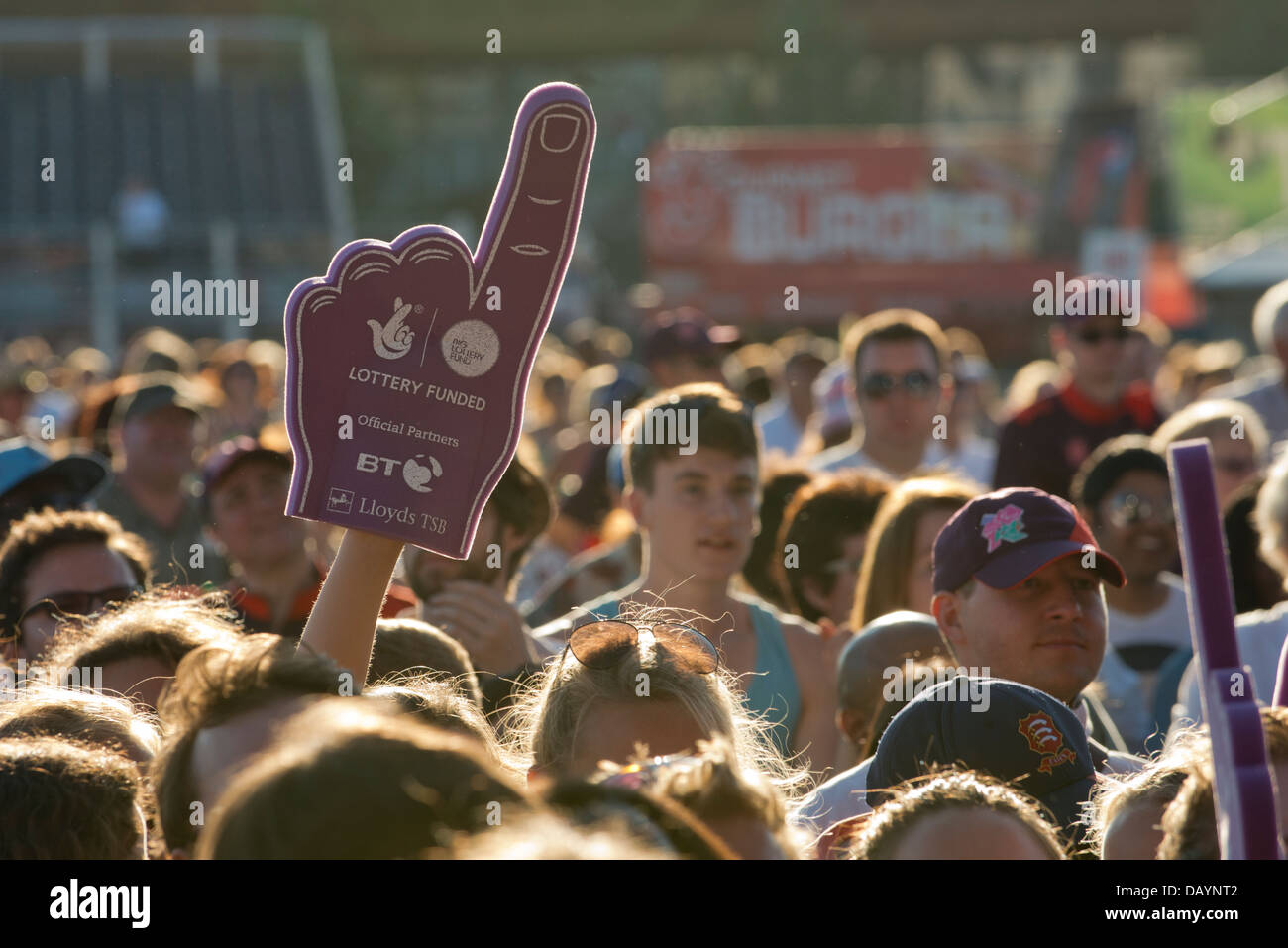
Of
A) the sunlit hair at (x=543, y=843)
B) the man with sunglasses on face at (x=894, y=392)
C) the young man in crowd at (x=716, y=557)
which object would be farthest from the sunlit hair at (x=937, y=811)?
the man with sunglasses on face at (x=894, y=392)

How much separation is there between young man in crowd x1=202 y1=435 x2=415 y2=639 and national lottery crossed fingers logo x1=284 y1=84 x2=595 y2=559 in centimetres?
164

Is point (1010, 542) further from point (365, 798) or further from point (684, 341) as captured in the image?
point (684, 341)

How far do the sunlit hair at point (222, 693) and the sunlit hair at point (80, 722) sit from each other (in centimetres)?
39

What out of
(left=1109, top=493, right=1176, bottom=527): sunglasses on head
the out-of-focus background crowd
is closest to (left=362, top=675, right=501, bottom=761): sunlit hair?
the out-of-focus background crowd

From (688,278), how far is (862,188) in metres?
2.39

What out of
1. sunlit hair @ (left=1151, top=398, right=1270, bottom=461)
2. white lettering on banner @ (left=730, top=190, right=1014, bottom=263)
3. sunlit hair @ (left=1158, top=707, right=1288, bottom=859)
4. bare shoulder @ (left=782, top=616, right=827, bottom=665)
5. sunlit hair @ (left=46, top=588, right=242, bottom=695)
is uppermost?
white lettering on banner @ (left=730, top=190, right=1014, bottom=263)

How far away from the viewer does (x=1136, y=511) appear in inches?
159

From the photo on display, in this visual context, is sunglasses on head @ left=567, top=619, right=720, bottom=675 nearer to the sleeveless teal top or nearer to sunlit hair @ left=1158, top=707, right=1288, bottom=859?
sunlit hair @ left=1158, top=707, right=1288, bottom=859

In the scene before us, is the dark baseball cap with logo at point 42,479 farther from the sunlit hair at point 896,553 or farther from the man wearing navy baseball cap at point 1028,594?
the man wearing navy baseball cap at point 1028,594

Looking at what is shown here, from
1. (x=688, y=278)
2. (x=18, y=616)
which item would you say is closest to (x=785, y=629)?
(x=18, y=616)

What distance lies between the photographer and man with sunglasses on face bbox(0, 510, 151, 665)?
10.3 feet

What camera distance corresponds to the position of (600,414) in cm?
554

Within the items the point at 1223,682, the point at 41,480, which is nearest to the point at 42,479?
the point at 41,480

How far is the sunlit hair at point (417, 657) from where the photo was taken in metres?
2.49
